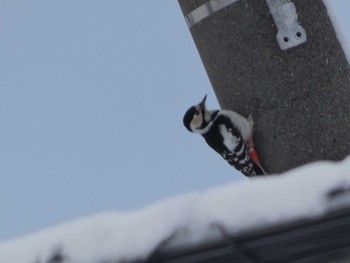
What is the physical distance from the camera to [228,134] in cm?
475

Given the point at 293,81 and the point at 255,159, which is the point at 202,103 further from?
the point at 293,81

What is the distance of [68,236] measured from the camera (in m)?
1.12

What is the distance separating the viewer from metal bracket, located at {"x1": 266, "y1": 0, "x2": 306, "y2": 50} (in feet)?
14.0

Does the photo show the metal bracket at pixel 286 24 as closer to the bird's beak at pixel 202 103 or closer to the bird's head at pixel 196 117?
the bird's head at pixel 196 117

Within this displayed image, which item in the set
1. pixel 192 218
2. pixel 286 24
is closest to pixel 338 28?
pixel 286 24

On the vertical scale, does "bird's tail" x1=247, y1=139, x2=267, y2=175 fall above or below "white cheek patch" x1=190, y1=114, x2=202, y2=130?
below

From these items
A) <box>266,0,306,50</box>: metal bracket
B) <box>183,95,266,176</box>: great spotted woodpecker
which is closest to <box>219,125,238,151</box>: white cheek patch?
<box>183,95,266,176</box>: great spotted woodpecker

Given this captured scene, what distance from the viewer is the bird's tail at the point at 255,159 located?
448 cm

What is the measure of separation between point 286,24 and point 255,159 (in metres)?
0.63

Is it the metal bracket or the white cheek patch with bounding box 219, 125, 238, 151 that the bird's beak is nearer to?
the white cheek patch with bounding box 219, 125, 238, 151

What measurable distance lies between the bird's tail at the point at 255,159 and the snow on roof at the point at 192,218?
336 centimetres

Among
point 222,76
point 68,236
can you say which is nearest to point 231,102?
point 222,76

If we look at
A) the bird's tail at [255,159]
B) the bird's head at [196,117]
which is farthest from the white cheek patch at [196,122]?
the bird's tail at [255,159]

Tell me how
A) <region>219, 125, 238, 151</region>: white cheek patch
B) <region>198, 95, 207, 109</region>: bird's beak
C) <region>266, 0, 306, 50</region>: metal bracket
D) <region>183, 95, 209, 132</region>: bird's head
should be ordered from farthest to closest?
1. <region>198, 95, 207, 109</region>: bird's beak
2. <region>183, 95, 209, 132</region>: bird's head
3. <region>219, 125, 238, 151</region>: white cheek patch
4. <region>266, 0, 306, 50</region>: metal bracket
